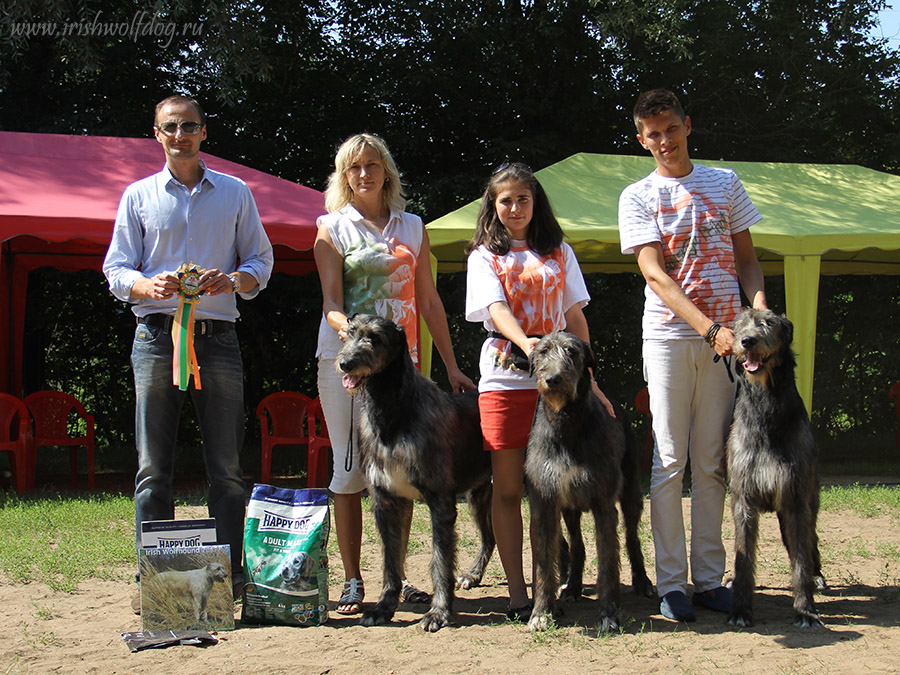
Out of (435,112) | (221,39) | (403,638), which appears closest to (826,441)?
(435,112)

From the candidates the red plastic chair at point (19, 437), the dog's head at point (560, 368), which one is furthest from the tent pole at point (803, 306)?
the red plastic chair at point (19, 437)

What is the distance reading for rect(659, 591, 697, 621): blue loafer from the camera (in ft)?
11.0

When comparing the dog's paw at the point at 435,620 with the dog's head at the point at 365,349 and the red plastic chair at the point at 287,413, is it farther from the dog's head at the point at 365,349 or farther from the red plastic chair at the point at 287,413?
the red plastic chair at the point at 287,413

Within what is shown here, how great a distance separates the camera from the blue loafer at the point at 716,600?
11.3 ft

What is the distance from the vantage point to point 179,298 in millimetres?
3316

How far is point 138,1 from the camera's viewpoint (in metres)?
10.2

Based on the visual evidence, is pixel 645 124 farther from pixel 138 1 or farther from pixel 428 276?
pixel 138 1

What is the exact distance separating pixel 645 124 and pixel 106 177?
5421mm

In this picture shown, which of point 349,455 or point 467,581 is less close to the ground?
point 349,455

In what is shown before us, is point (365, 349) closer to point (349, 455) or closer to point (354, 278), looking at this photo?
point (354, 278)

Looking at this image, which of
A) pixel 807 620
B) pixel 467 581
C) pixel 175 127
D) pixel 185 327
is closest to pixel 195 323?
pixel 185 327

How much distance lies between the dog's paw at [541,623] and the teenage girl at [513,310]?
6.3 inches

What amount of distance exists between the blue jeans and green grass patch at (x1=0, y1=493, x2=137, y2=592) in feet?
2.94

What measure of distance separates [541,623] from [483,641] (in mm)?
245
